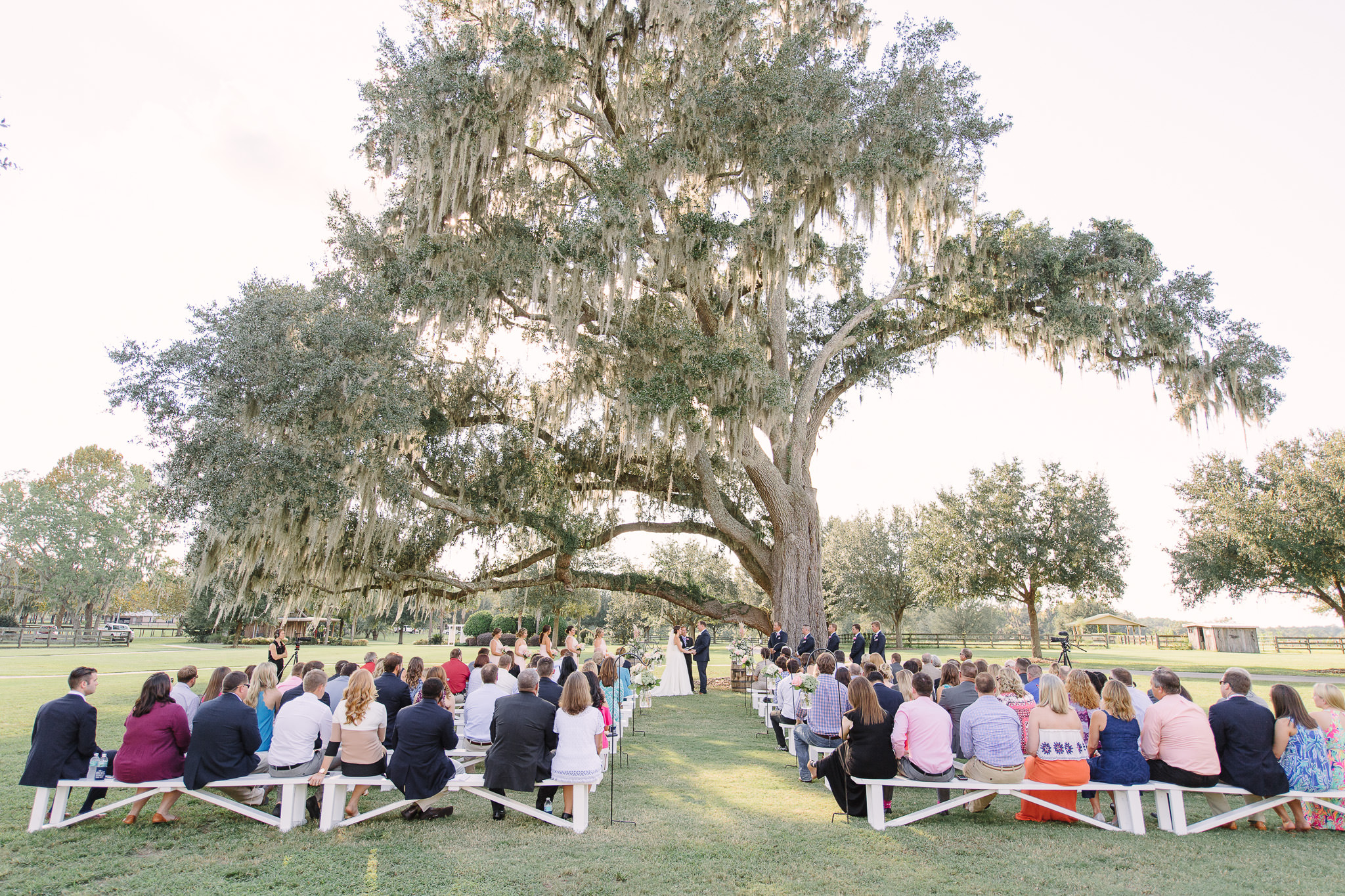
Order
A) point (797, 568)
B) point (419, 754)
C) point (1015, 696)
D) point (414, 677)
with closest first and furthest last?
point (419, 754), point (1015, 696), point (414, 677), point (797, 568)

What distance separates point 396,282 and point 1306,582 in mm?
26935

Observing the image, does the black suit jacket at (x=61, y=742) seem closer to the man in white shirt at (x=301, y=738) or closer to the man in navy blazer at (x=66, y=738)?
the man in navy blazer at (x=66, y=738)

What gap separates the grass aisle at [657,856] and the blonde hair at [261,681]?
35.7 inches

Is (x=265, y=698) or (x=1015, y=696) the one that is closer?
(x=265, y=698)

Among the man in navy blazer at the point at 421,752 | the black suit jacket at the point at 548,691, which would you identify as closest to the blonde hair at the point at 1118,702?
the black suit jacket at the point at 548,691

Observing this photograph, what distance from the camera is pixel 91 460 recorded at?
4125 centimetres

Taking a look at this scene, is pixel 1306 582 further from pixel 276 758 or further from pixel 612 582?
pixel 276 758

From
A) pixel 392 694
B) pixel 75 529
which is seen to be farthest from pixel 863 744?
pixel 75 529

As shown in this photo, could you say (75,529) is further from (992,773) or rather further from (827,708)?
(992,773)

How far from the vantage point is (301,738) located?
5254 millimetres

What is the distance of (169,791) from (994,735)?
6353mm

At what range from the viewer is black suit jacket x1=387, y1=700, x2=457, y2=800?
16.6 feet

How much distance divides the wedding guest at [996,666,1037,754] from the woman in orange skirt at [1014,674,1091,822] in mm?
544

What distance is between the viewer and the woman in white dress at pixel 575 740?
519 centimetres
